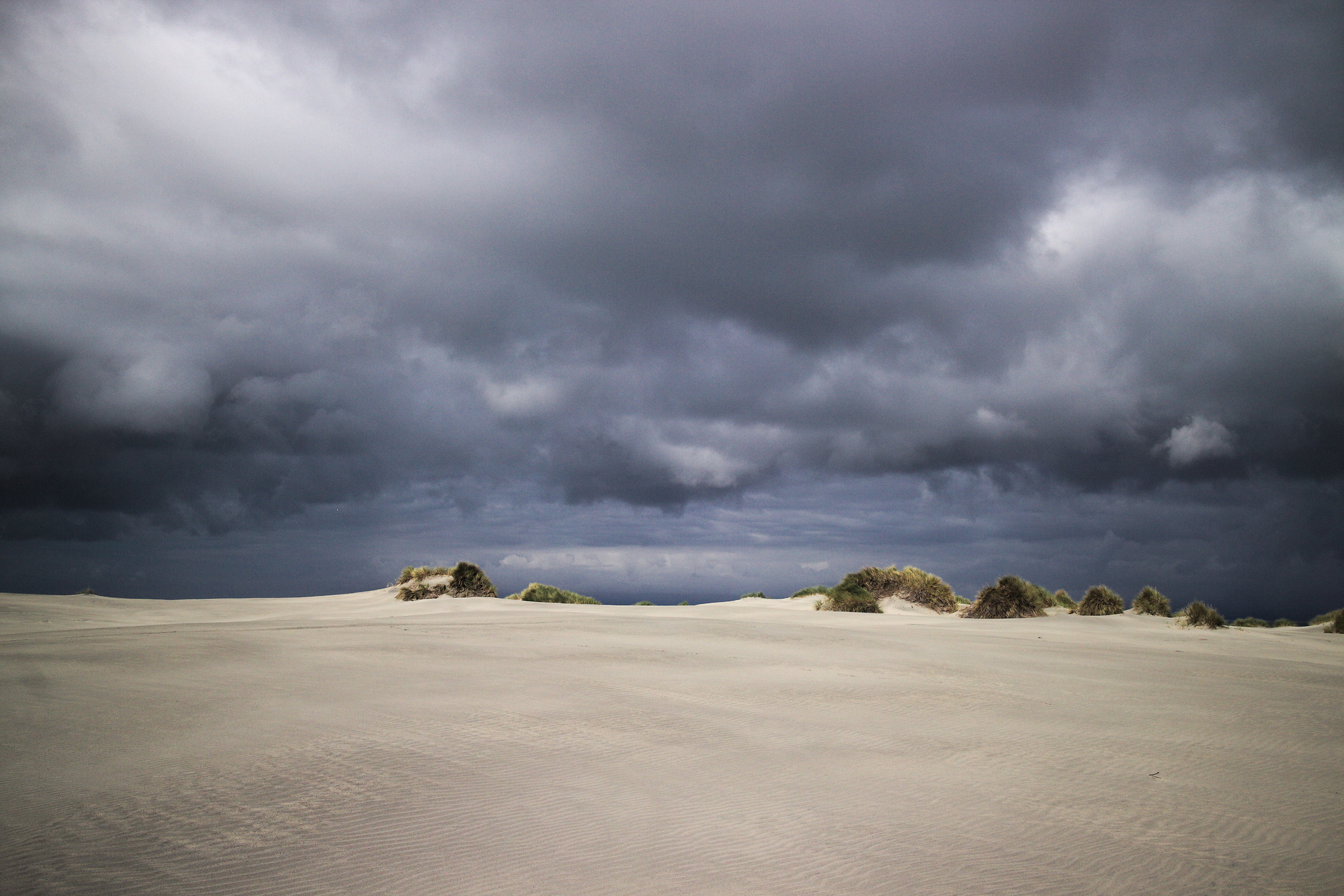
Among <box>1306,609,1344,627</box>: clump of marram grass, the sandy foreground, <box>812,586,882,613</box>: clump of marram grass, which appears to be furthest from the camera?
<box>812,586,882,613</box>: clump of marram grass

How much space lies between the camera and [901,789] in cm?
395

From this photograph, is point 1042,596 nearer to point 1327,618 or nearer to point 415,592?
point 1327,618

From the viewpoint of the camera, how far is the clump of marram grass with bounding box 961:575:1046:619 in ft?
56.1

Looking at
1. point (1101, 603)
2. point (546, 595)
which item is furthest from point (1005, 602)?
point (546, 595)

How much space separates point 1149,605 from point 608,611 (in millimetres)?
13311

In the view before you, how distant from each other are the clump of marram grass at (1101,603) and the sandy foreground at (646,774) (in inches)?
382

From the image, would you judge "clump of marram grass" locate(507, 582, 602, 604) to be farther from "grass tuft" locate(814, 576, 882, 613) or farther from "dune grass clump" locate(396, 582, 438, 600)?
"grass tuft" locate(814, 576, 882, 613)

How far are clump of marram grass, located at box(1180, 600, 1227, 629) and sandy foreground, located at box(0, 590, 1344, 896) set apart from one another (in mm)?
7198

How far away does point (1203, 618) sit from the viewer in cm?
1510

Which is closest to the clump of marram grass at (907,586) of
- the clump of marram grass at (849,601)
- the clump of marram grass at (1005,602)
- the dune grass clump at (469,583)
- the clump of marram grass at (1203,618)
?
the clump of marram grass at (849,601)

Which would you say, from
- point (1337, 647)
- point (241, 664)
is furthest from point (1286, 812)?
point (1337, 647)

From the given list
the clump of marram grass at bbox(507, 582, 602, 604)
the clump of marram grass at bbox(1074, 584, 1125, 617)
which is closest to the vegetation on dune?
the clump of marram grass at bbox(1074, 584, 1125, 617)

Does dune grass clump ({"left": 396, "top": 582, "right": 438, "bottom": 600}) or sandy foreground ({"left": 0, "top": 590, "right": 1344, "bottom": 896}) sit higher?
sandy foreground ({"left": 0, "top": 590, "right": 1344, "bottom": 896})

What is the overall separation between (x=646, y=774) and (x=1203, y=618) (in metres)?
15.9
